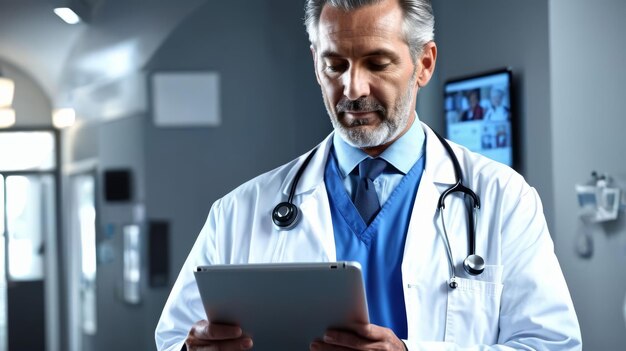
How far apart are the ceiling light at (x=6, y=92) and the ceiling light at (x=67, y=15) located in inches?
16.6

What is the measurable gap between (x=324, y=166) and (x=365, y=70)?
0.22 metres

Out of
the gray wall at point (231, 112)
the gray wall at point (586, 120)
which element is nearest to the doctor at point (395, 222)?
the gray wall at point (586, 120)

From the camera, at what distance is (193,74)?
3.66 meters

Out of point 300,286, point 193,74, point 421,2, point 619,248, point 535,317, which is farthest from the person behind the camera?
point 193,74

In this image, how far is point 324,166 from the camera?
141 cm

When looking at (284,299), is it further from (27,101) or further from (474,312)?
(27,101)

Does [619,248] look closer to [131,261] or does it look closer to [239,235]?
[239,235]

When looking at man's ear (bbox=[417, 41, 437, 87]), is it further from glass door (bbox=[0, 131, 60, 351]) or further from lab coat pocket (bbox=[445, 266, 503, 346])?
glass door (bbox=[0, 131, 60, 351])

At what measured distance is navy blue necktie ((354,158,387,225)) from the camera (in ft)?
4.30

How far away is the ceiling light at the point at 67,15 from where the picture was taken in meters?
3.68

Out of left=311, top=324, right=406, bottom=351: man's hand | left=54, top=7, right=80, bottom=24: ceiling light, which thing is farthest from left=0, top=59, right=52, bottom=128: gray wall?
left=311, top=324, right=406, bottom=351: man's hand

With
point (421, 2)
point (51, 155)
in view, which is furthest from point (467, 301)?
point (51, 155)

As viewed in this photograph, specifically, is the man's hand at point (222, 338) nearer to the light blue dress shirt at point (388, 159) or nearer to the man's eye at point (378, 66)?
the light blue dress shirt at point (388, 159)

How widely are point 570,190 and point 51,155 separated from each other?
98.3 inches
